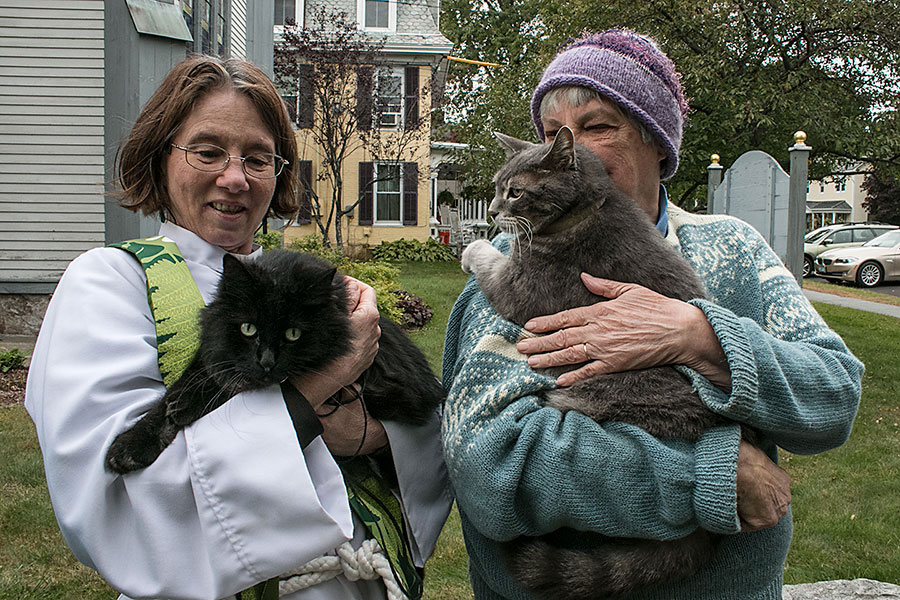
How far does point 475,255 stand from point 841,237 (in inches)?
1002

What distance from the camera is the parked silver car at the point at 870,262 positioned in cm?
2048

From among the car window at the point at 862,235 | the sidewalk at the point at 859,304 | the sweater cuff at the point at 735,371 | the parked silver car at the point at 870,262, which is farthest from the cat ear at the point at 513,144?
the car window at the point at 862,235

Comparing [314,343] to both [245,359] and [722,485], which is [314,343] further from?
[722,485]

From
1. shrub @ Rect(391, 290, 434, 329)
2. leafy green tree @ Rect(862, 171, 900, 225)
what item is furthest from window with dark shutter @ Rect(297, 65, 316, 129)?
leafy green tree @ Rect(862, 171, 900, 225)

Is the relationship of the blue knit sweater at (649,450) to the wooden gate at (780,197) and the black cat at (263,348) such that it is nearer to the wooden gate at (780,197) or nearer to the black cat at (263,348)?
the black cat at (263,348)

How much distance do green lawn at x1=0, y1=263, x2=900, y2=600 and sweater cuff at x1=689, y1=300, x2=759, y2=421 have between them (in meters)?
2.70

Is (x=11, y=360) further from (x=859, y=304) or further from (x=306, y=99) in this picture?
(x=859, y=304)

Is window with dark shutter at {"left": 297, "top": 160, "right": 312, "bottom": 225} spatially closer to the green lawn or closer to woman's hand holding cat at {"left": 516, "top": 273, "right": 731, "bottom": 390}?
the green lawn

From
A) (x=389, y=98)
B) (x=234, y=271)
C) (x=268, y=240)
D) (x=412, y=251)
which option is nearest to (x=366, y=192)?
(x=412, y=251)

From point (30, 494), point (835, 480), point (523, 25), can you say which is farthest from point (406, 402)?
point (523, 25)

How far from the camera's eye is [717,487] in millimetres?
1667

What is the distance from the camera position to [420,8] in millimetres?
23453

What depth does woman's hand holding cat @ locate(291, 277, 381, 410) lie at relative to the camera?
1888mm

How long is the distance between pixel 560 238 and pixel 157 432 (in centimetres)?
141
